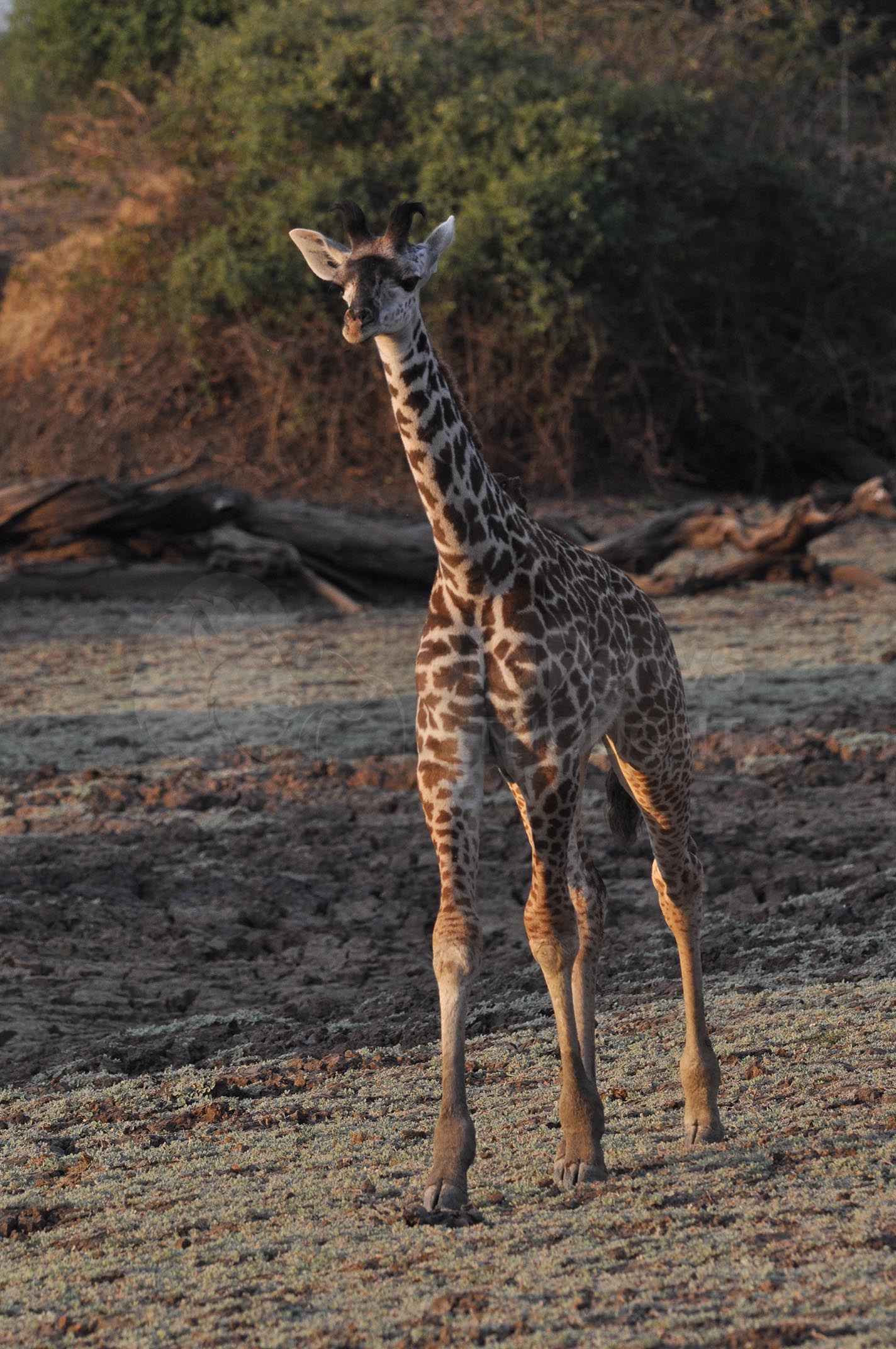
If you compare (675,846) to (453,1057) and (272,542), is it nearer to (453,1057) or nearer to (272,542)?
(453,1057)

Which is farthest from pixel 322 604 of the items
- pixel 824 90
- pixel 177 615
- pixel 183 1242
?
pixel 824 90

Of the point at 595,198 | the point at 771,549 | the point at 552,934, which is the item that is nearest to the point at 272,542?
the point at 771,549

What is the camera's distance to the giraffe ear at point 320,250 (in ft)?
13.4

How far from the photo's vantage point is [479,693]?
3934 millimetres

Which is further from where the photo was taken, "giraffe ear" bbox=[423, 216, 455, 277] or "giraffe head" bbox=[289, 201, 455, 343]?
"giraffe ear" bbox=[423, 216, 455, 277]

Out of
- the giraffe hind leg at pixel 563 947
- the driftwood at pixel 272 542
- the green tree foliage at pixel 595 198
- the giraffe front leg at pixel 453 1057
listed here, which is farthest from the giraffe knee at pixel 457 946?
the green tree foliage at pixel 595 198

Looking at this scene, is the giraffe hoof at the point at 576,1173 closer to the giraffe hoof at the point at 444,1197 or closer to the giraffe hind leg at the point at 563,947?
the giraffe hind leg at the point at 563,947

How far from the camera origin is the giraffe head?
12.1 feet

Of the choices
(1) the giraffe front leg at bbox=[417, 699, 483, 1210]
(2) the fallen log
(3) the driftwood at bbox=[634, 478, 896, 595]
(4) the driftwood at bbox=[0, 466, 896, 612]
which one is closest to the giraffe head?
(1) the giraffe front leg at bbox=[417, 699, 483, 1210]

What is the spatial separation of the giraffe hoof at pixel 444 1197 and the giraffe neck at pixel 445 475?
55.2 inches

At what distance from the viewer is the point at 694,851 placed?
14.9 feet

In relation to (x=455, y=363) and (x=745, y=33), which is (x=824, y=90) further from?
(x=455, y=363)

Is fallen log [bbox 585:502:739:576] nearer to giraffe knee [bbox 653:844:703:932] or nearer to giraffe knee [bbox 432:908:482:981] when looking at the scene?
giraffe knee [bbox 653:844:703:932]

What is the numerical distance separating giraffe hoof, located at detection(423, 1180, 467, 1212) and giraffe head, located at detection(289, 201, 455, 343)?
1.89 m
